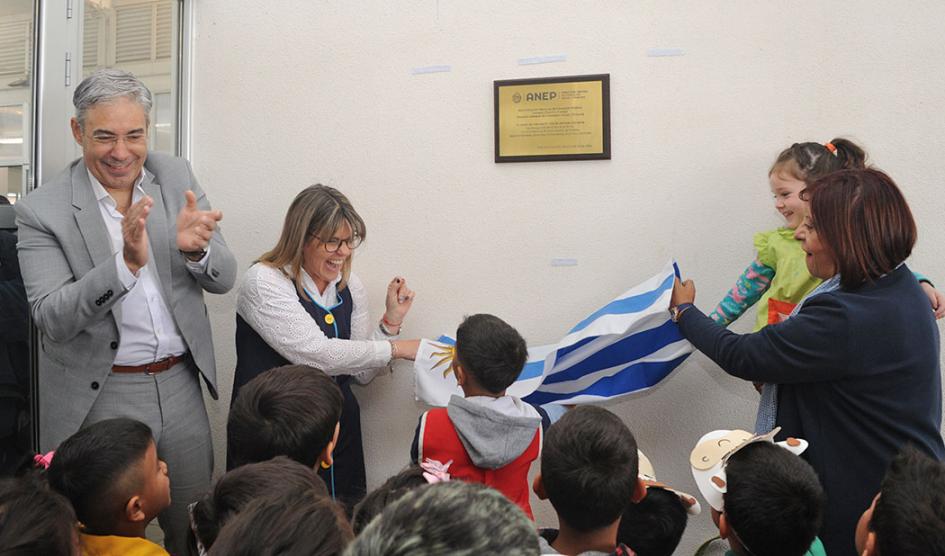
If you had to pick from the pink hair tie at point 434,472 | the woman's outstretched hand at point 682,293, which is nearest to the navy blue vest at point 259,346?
the pink hair tie at point 434,472

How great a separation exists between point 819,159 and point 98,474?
7.07ft

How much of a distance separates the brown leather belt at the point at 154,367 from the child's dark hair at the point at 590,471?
129cm

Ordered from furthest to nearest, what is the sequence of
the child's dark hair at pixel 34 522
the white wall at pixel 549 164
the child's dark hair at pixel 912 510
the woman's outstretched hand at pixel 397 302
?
the woman's outstretched hand at pixel 397 302 < the white wall at pixel 549 164 < the child's dark hair at pixel 34 522 < the child's dark hair at pixel 912 510

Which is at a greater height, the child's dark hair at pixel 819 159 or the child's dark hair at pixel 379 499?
the child's dark hair at pixel 819 159

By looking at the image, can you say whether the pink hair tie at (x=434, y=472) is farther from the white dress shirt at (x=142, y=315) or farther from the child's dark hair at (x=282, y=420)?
the white dress shirt at (x=142, y=315)

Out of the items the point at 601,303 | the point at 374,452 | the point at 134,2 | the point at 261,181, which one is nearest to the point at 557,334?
the point at 601,303

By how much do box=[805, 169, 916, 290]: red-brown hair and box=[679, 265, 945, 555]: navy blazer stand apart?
45 millimetres

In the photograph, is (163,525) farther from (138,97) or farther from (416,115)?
(416,115)

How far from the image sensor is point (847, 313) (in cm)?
176

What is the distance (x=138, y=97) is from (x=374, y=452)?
1614 millimetres

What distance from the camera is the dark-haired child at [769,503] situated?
1.43 m

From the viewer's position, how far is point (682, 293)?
249cm

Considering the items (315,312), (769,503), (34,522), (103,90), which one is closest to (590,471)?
(769,503)

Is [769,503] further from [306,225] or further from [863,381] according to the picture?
[306,225]
